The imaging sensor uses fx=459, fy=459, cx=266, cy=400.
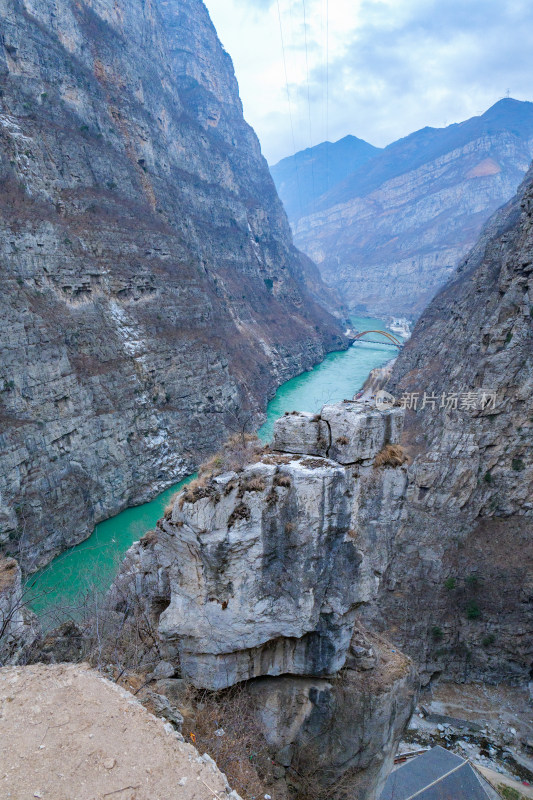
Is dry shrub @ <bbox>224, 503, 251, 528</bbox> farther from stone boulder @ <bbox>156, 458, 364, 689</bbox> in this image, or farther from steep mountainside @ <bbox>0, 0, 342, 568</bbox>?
steep mountainside @ <bbox>0, 0, 342, 568</bbox>

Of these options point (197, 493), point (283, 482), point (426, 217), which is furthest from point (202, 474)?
point (426, 217)

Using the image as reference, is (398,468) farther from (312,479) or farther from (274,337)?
(274,337)

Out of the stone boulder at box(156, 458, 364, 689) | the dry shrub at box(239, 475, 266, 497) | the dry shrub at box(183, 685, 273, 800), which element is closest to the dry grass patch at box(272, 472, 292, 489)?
the stone boulder at box(156, 458, 364, 689)

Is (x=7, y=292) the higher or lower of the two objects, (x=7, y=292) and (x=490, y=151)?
the lower

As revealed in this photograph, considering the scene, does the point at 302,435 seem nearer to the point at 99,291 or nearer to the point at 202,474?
the point at 202,474

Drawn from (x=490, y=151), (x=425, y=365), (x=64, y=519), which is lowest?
(x=64, y=519)

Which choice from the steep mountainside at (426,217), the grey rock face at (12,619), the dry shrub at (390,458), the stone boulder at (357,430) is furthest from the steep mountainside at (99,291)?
the steep mountainside at (426,217)

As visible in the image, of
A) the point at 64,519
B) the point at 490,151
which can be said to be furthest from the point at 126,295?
the point at 490,151
